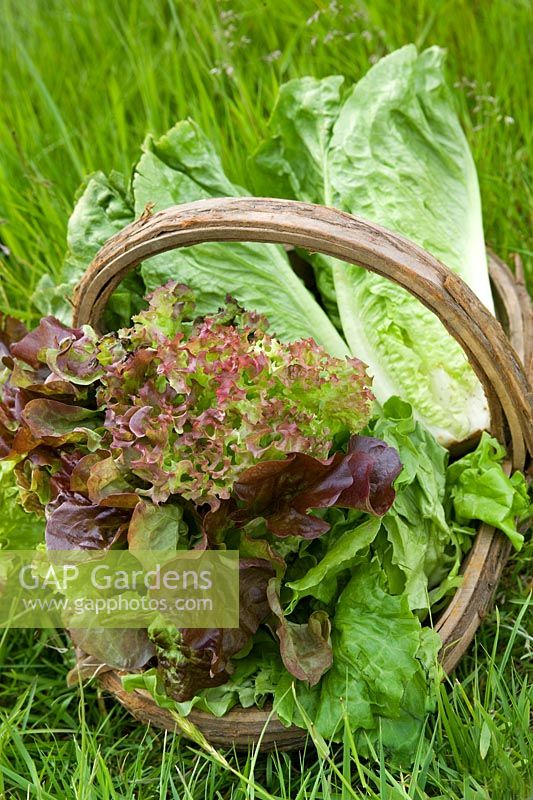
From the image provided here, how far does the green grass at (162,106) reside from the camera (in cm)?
201

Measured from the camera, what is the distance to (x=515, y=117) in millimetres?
2869

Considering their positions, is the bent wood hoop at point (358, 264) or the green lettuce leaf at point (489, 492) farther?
the green lettuce leaf at point (489, 492)

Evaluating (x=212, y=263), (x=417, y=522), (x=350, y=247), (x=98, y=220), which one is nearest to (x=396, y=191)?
(x=212, y=263)

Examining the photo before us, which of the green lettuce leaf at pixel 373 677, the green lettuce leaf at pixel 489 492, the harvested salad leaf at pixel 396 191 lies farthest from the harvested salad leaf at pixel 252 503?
the harvested salad leaf at pixel 396 191

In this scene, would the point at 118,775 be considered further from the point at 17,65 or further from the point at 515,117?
the point at 17,65

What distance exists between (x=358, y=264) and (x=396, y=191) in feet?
2.10

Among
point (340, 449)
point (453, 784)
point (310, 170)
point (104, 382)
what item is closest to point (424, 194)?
point (310, 170)

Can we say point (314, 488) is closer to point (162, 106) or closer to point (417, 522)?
point (417, 522)

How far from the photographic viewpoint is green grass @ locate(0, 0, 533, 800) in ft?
6.59

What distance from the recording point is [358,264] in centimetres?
171

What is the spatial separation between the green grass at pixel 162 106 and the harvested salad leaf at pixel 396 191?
0.33 metres

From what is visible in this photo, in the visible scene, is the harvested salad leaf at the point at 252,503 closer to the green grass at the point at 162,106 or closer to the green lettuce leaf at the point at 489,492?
the green lettuce leaf at the point at 489,492

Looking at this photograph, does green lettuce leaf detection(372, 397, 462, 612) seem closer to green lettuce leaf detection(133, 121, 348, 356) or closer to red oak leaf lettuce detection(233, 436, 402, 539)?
red oak leaf lettuce detection(233, 436, 402, 539)

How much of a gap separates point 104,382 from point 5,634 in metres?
0.78
